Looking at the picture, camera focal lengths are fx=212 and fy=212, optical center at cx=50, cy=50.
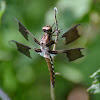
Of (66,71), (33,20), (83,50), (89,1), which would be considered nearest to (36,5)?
(33,20)

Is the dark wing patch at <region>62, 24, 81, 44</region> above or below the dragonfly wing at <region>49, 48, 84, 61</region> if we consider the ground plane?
above

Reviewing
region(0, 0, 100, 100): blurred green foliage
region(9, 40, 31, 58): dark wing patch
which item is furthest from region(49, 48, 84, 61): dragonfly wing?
region(0, 0, 100, 100): blurred green foliage

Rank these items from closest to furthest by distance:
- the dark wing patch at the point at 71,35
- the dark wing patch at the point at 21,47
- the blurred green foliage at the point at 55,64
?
1. the dark wing patch at the point at 71,35
2. the dark wing patch at the point at 21,47
3. the blurred green foliage at the point at 55,64

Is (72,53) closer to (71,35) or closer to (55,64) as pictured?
(71,35)

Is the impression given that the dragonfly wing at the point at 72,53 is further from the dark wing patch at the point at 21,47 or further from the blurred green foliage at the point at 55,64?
the blurred green foliage at the point at 55,64

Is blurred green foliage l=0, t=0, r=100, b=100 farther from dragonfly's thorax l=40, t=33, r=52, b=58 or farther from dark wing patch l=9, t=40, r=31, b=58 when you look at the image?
dragonfly's thorax l=40, t=33, r=52, b=58

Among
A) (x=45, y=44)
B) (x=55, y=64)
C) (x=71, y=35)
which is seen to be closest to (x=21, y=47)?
(x=45, y=44)

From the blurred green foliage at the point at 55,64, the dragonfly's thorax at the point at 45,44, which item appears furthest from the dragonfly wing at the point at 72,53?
the blurred green foliage at the point at 55,64

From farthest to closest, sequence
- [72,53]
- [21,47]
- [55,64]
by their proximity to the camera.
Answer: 1. [55,64]
2. [21,47]
3. [72,53]

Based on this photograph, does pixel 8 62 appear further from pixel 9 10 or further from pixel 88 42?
pixel 88 42
